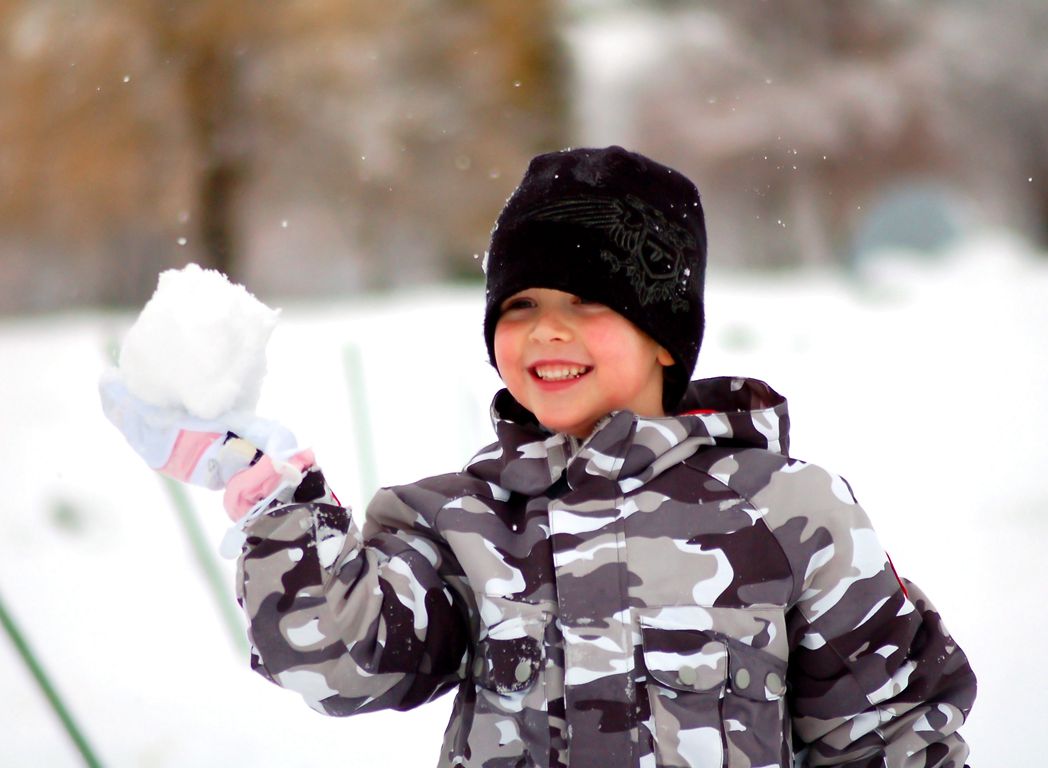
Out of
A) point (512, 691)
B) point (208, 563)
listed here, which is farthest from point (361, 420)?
point (512, 691)

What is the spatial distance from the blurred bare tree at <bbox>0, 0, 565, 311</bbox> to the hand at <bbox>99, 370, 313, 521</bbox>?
197 centimetres

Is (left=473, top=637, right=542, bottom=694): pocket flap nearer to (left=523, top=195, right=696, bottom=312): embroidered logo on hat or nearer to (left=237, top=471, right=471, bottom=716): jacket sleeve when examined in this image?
(left=237, top=471, right=471, bottom=716): jacket sleeve

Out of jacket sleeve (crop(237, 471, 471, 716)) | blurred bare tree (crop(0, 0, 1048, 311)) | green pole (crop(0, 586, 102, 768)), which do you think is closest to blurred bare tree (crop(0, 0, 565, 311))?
blurred bare tree (crop(0, 0, 1048, 311))

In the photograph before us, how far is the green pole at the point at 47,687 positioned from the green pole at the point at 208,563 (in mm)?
262

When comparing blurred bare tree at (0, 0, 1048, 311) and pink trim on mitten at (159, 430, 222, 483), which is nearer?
pink trim on mitten at (159, 430, 222, 483)

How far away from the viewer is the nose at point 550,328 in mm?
888

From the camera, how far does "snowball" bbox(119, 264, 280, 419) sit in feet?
2.55

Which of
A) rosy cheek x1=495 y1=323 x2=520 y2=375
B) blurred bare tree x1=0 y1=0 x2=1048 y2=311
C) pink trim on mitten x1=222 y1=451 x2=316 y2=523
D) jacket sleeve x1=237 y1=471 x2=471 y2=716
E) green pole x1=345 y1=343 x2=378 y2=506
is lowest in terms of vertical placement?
green pole x1=345 y1=343 x2=378 y2=506

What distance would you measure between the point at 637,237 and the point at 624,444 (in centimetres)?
17

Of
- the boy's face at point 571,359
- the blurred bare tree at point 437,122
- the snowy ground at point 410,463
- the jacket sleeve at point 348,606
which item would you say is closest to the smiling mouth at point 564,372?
the boy's face at point 571,359

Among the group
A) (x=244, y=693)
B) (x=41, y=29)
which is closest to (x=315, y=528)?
(x=244, y=693)

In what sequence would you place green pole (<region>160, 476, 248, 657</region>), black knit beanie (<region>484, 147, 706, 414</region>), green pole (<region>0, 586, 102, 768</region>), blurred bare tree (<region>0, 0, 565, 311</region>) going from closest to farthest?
black knit beanie (<region>484, 147, 706, 414</region>), green pole (<region>0, 586, 102, 768</region>), green pole (<region>160, 476, 248, 657</region>), blurred bare tree (<region>0, 0, 565, 311</region>)

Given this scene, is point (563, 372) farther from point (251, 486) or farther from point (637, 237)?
point (251, 486)

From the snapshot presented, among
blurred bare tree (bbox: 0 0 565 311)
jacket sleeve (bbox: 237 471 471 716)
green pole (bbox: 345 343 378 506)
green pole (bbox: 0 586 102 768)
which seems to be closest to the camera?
jacket sleeve (bbox: 237 471 471 716)
